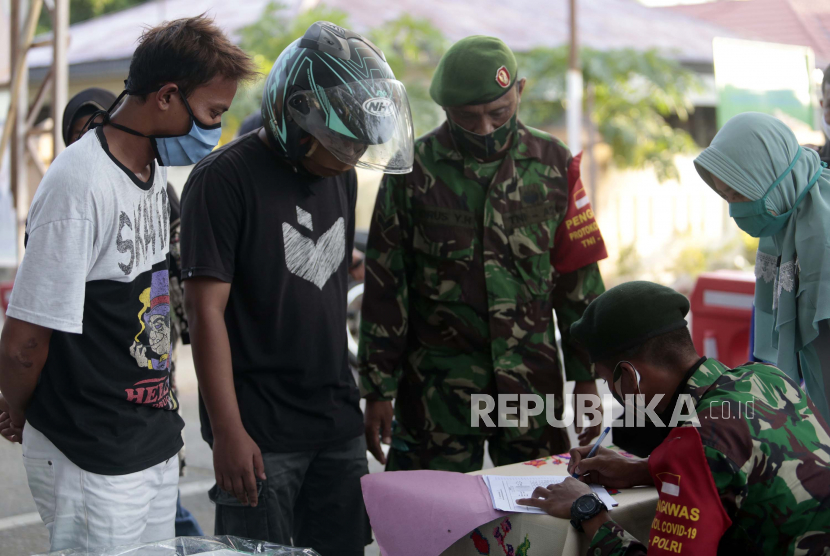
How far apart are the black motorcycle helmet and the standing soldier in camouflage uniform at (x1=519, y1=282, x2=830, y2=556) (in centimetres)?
74

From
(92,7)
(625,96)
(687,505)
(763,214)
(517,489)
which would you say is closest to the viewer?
(687,505)

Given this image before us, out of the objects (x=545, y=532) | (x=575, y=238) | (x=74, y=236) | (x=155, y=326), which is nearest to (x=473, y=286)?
(x=575, y=238)

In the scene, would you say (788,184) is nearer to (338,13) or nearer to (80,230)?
(80,230)

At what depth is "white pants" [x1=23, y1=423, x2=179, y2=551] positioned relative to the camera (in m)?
1.80

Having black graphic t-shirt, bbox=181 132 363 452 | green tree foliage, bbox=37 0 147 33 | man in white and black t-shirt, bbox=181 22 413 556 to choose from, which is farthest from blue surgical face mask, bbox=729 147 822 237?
green tree foliage, bbox=37 0 147 33

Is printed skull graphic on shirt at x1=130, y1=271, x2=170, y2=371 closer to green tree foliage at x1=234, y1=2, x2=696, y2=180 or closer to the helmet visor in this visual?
the helmet visor

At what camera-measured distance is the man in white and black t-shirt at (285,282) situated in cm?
208

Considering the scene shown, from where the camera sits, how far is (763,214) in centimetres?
241

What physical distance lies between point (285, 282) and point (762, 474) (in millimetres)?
1252

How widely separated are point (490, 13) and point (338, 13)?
19.7 ft

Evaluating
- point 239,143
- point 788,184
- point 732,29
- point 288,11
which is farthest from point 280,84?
point 732,29

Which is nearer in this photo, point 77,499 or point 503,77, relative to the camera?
point 77,499

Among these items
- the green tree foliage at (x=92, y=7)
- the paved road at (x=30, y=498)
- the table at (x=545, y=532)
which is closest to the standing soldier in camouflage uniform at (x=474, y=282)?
the table at (x=545, y=532)

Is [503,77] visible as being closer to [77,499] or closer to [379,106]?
[379,106]
